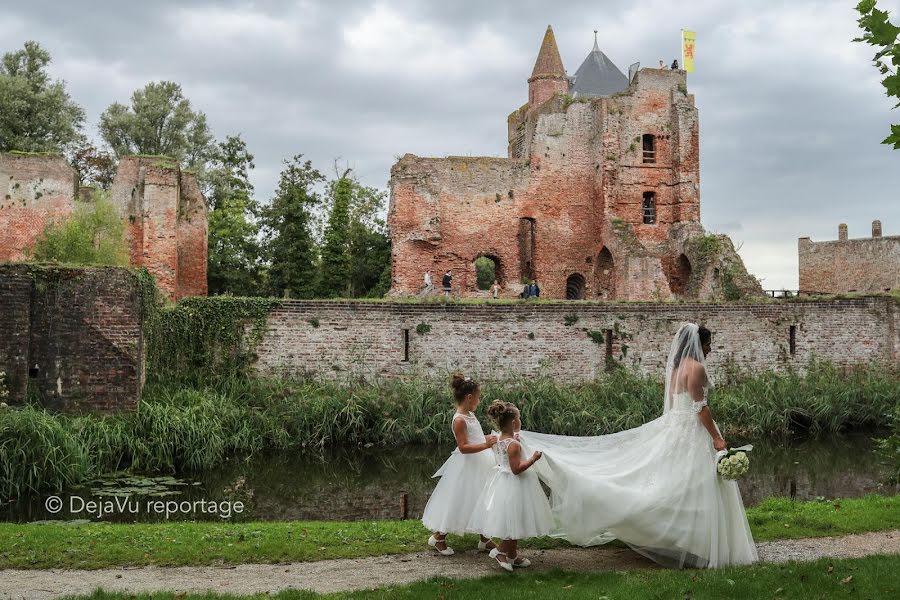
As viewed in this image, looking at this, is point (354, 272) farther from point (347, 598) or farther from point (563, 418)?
point (347, 598)

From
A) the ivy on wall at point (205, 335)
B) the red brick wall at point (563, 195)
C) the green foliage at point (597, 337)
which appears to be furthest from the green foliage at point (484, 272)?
the ivy on wall at point (205, 335)

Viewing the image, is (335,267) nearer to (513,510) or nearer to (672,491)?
(513,510)

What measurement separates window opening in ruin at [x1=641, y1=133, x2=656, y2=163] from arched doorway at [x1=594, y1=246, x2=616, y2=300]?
345cm

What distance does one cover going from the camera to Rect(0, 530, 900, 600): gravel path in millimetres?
5918

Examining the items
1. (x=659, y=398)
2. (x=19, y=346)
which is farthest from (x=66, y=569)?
(x=659, y=398)

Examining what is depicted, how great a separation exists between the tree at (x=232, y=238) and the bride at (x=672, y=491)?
24.0 metres

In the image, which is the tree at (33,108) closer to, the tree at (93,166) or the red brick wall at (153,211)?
the tree at (93,166)

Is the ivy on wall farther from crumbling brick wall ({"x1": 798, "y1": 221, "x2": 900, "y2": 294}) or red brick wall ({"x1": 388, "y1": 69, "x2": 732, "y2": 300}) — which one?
crumbling brick wall ({"x1": 798, "y1": 221, "x2": 900, "y2": 294})

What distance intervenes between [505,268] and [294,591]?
23.8 m

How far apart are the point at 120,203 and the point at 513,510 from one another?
22278mm

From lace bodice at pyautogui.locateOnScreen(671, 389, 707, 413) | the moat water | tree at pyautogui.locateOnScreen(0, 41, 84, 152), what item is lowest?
the moat water

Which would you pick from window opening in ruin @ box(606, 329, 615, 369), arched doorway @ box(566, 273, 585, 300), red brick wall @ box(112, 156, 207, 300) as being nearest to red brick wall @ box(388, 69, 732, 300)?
arched doorway @ box(566, 273, 585, 300)

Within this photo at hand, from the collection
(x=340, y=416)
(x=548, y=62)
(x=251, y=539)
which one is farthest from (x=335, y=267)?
(x=251, y=539)

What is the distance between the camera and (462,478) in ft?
22.5
